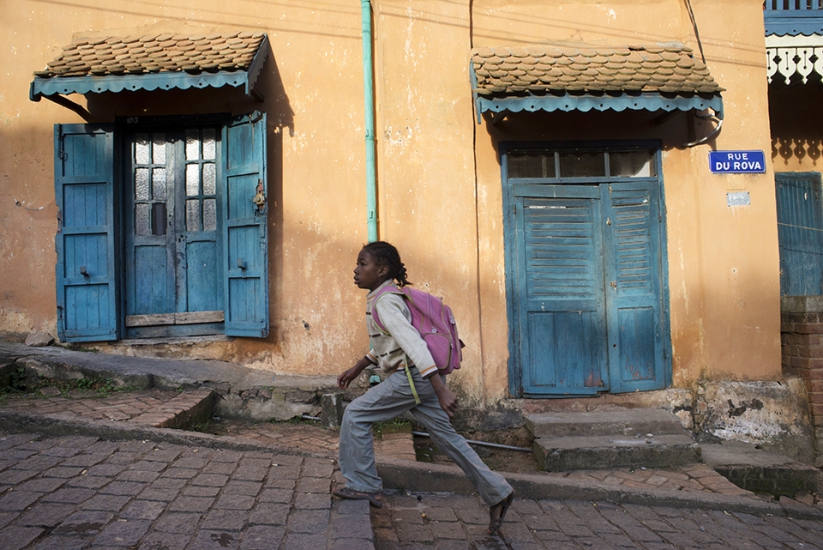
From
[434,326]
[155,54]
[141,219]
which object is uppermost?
[155,54]

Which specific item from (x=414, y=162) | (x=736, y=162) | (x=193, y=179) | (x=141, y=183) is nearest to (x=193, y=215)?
(x=193, y=179)

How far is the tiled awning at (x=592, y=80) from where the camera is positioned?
533 centimetres

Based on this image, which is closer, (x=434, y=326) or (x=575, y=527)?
(x=434, y=326)

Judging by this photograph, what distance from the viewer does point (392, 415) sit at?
3.27 metres

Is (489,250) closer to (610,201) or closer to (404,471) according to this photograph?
(610,201)

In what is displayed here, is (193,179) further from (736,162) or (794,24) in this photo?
(794,24)

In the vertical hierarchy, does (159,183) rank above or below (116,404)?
above

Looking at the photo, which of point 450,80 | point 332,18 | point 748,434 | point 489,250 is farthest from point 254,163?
point 748,434

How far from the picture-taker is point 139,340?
238 inches

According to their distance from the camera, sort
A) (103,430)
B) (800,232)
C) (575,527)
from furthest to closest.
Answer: (800,232) < (103,430) < (575,527)

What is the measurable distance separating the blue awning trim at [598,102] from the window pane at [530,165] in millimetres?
806

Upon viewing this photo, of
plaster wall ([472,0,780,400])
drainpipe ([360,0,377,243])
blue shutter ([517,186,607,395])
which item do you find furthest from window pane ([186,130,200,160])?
blue shutter ([517,186,607,395])

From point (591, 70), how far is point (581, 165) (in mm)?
976

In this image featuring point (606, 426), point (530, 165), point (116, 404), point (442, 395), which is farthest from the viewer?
point (530, 165)
